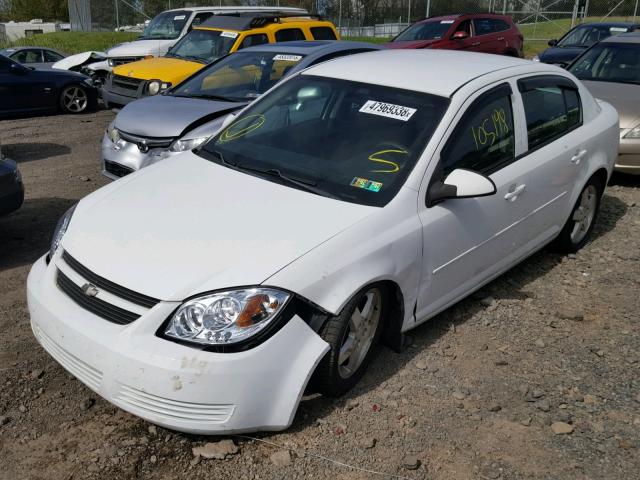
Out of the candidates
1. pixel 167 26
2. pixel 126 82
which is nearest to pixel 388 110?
pixel 126 82

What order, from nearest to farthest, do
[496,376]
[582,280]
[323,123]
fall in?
[496,376] < [323,123] < [582,280]

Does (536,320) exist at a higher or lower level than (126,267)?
lower

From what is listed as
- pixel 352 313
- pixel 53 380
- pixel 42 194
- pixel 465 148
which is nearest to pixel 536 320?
pixel 465 148

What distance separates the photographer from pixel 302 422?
3438 millimetres

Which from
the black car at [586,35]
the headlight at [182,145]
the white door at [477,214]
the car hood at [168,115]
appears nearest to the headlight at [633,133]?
the white door at [477,214]

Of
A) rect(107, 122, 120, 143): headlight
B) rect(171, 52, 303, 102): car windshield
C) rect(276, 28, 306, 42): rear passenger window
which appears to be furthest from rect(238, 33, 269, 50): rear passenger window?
rect(107, 122, 120, 143): headlight

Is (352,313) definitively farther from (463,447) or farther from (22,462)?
(22,462)

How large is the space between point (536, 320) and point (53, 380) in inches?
119

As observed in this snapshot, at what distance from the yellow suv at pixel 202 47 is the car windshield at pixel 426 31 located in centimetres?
432

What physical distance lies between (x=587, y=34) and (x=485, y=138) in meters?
12.7

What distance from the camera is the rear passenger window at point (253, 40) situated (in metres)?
11.0

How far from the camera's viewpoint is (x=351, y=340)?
356 centimetres

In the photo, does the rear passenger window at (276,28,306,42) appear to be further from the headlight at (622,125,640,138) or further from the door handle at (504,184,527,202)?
the door handle at (504,184,527,202)

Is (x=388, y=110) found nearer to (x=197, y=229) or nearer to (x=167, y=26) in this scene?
(x=197, y=229)
